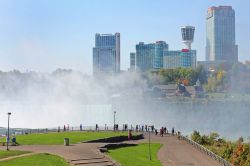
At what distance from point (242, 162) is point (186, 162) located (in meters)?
4.83

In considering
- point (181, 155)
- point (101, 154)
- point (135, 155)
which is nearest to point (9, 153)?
point (101, 154)

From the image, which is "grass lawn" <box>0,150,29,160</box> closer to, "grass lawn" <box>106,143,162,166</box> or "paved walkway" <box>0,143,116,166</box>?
"paved walkway" <box>0,143,116,166</box>

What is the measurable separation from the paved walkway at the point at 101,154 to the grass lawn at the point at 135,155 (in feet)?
2.57

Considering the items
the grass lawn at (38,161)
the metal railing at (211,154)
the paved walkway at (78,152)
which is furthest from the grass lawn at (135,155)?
the grass lawn at (38,161)

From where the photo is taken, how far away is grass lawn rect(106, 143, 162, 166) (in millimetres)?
39153

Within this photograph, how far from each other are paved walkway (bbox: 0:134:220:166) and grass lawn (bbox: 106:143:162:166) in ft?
2.57

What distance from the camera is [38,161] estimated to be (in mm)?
36844

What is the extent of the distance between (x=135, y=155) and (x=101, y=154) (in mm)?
3876

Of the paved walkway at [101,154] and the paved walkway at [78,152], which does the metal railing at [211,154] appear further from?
the paved walkway at [78,152]

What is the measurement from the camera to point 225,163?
36.6 meters

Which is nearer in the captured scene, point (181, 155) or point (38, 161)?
point (38, 161)

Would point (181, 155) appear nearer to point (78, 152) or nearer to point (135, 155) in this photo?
point (135, 155)

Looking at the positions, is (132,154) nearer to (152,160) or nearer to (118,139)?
(152,160)

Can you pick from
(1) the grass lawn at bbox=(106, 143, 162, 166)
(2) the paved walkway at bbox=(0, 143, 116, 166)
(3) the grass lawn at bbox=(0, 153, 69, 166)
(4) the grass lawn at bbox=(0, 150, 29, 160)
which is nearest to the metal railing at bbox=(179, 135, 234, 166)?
(1) the grass lawn at bbox=(106, 143, 162, 166)
